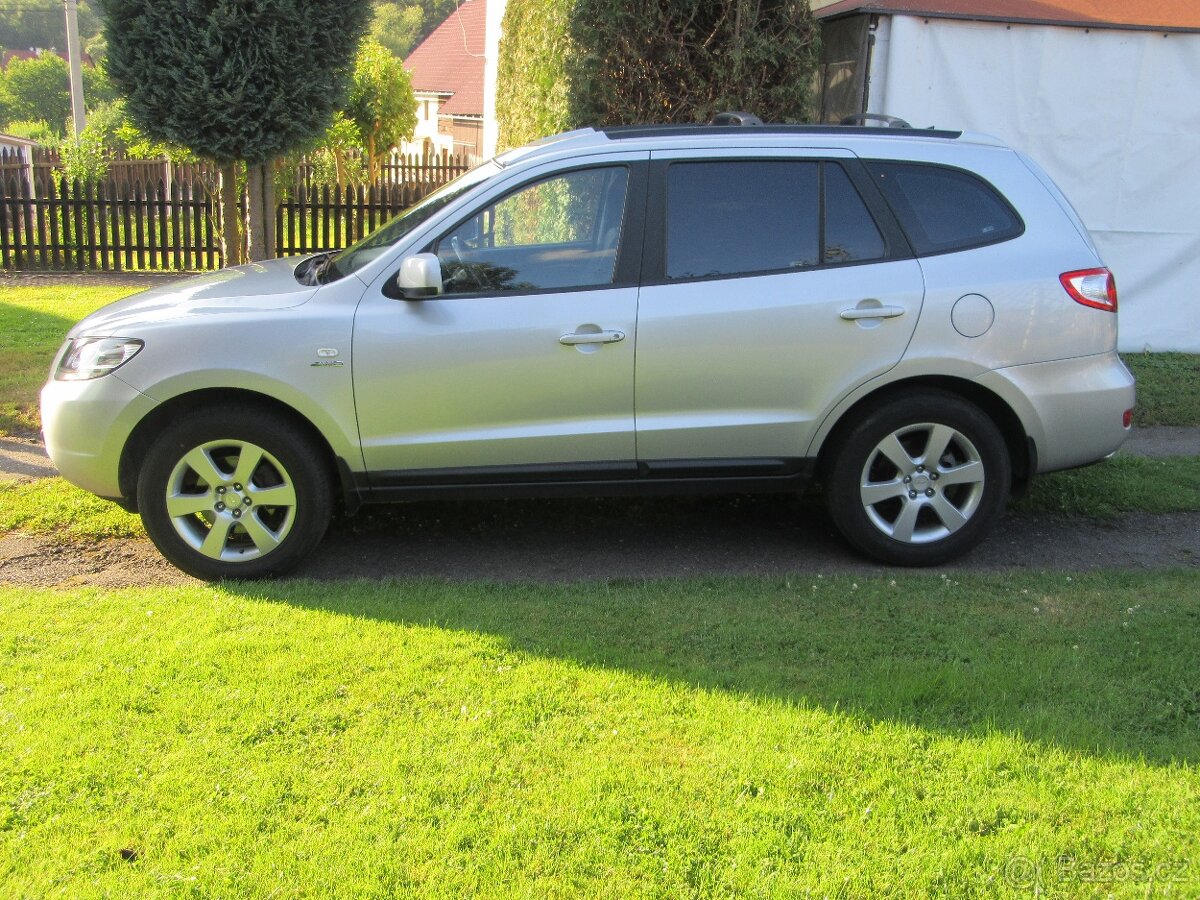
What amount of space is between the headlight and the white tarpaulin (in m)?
6.33

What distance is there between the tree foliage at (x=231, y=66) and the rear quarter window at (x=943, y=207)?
19.3 ft

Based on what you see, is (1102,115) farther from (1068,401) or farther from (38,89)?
(38,89)

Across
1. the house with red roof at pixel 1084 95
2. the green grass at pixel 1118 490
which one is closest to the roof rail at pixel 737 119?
the green grass at pixel 1118 490

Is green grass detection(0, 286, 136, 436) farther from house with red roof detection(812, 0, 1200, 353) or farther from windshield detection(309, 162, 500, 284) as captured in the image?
house with red roof detection(812, 0, 1200, 353)

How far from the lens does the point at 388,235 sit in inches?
215

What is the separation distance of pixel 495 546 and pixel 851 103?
5.53m

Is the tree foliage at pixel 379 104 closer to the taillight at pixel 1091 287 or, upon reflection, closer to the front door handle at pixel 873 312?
the front door handle at pixel 873 312

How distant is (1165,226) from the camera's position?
9.63 meters

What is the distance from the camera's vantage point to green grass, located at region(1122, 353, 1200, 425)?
26.5ft

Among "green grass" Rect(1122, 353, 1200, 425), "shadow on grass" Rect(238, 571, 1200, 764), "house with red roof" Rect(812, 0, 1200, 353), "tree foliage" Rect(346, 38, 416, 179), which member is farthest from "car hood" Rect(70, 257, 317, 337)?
"tree foliage" Rect(346, 38, 416, 179)

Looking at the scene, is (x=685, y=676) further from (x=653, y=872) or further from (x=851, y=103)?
(x=851, y=103)

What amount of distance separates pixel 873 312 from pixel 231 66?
6.41 m

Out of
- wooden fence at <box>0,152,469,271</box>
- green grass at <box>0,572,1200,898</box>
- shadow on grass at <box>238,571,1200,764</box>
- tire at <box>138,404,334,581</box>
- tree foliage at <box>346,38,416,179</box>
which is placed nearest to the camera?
green grass at <box>0,572,1200,898</box>

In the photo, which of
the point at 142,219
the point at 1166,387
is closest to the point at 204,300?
the point at 1166,387
